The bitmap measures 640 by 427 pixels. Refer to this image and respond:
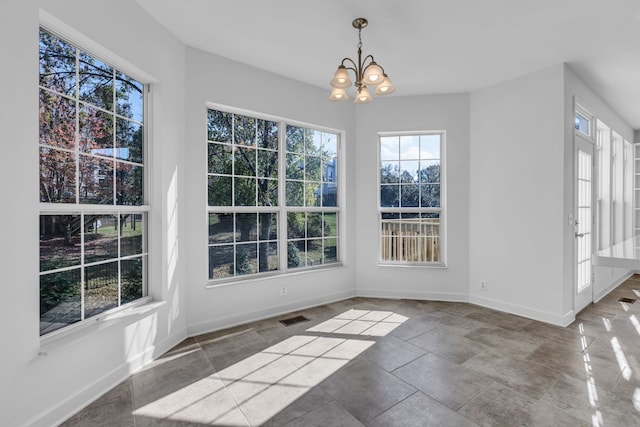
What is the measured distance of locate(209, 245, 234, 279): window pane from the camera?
11.3 ft

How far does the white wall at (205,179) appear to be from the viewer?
324cm

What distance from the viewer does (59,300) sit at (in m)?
2.06

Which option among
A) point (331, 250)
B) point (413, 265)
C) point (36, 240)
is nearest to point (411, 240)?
point (413, 265)

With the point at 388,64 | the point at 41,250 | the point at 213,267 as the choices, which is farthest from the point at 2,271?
the point at 388,64

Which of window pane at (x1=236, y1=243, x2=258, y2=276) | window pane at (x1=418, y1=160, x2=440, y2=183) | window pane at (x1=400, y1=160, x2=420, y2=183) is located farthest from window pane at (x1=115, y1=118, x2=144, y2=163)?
window pane at (x1=418, y1=160, x2=440, y2=183)

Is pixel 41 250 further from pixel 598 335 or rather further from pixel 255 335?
pixel 598 335

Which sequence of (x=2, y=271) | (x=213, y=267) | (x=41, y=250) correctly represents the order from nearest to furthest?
(x=2, y=271)
(x=41, y=250)
(x=213, y=267)

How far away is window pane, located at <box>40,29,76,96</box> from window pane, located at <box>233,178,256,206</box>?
67.9 inches

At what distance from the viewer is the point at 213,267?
136 inches

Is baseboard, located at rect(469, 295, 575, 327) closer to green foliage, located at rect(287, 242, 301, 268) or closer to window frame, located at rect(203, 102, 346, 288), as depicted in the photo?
window frame, located at rect(203, 102, 346, 288)

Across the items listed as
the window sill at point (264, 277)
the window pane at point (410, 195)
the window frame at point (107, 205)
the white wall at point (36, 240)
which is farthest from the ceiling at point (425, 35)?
the window sill at point (264, 277)

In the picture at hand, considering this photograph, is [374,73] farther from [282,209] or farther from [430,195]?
[430,195]

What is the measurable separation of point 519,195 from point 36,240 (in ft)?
15.3

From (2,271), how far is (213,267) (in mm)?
1900
